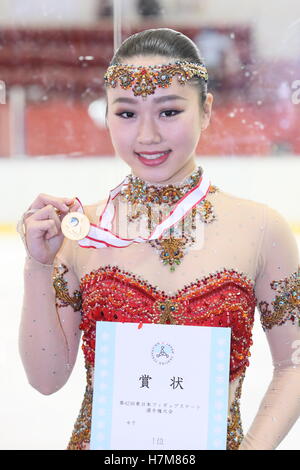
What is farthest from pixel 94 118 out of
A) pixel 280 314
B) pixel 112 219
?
pixel 280 314

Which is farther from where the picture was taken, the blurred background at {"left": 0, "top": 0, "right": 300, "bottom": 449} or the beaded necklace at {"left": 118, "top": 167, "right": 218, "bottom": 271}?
the blurred background at {"left": 0, "top": 0, "right": 300, "bottom": 449}

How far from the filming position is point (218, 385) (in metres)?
1.02

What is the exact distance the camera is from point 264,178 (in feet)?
5.25

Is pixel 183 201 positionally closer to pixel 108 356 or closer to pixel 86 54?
pixel 108 356

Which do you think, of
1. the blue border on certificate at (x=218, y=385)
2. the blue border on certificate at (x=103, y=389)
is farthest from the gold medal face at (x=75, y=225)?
the blue border on certificate at (x=218, y=385)

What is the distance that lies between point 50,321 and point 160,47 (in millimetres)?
502

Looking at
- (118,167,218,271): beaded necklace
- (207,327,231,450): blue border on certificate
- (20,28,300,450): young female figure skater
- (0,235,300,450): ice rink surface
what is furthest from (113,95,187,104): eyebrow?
(0,235,300,450): ice rink surface

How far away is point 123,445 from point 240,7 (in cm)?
105

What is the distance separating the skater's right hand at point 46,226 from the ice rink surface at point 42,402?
1.53 feet

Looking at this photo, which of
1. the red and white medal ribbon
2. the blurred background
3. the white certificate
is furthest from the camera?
the blurred background

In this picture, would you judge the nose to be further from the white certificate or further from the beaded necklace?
the white certificate

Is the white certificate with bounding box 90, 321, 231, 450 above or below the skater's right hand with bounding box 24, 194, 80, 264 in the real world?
below

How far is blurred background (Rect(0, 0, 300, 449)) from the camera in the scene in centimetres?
144
